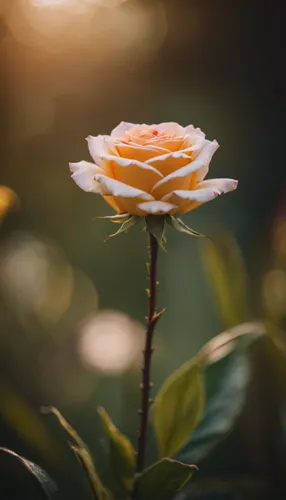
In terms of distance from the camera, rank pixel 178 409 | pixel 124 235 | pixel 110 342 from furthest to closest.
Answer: pixel 124 235 < pixel 110 342 < pixel 178 409

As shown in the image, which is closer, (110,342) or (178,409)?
(178,409)

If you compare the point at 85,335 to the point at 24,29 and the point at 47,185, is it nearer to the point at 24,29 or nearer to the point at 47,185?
the point at 47,185

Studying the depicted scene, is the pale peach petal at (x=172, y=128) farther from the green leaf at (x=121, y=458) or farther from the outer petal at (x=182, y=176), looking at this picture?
the green leaf at (x=121, y=458)

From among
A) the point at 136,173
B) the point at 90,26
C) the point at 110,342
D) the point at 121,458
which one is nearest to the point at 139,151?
the point at 136,173

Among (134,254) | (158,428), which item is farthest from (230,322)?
(134,254)

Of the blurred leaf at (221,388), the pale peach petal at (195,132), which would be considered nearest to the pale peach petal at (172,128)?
the pale peach petal at (195,132)

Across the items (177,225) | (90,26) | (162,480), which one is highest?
(90,26)

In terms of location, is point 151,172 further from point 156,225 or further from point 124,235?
point 124,235
